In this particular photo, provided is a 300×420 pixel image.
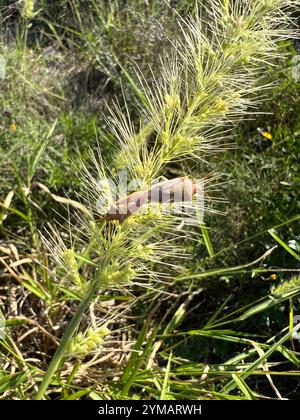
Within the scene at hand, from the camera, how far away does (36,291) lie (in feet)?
6.65

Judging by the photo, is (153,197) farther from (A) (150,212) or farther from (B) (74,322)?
(B) (74,322)

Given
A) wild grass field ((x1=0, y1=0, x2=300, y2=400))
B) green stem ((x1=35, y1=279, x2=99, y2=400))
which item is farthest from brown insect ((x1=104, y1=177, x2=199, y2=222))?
green stem ((x1=35, y1=279, x2=99, y2=400))

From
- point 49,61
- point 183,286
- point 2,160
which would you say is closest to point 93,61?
point 49,61

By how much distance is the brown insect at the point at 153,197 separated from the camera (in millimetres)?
1050

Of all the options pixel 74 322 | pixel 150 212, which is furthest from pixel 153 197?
pixel 74 322

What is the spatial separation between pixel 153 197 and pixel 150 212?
24mm

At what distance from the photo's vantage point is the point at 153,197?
1.05 m

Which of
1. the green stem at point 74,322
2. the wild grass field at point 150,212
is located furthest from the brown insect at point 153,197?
the green stem at point 74,322

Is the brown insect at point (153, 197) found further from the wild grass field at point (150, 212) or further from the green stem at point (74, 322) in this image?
the green stem at point (74, 322)

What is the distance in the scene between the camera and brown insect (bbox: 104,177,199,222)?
105 centimetres

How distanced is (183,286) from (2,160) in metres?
0.79

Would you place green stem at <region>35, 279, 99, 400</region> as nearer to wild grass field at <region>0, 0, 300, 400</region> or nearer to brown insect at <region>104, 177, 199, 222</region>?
wild grass field at <region>0, 0, 300, 400</region>

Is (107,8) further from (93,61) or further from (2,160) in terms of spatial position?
(2,160)
